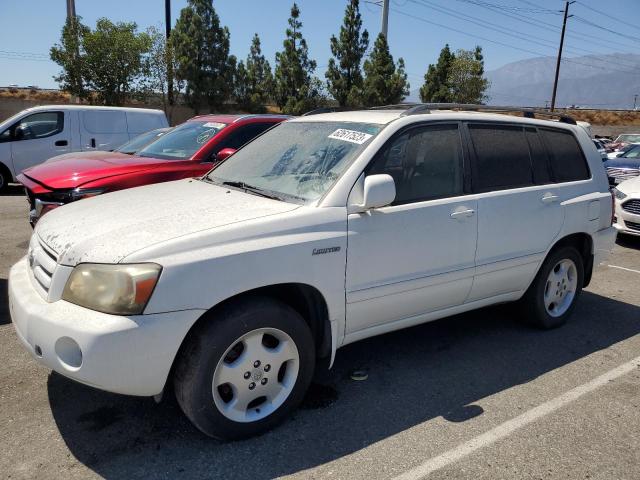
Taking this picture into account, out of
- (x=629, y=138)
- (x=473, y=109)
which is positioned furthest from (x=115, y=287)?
(x=629, y=138)

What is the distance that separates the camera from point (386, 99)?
3522 centimetres

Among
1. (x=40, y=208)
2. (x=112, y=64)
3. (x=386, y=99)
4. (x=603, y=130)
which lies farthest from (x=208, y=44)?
(x=603, y=130)

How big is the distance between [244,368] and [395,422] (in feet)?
3.22

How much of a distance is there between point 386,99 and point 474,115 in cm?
3248

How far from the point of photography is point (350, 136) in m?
3.49

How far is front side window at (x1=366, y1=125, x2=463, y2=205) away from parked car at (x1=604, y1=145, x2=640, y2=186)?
10.3 m

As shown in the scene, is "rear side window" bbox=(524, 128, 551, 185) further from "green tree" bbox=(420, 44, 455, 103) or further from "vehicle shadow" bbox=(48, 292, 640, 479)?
"green tree" bbox=(420, 44, 455, 103)

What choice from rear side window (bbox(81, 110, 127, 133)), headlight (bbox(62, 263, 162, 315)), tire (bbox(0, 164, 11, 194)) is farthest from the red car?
tire (bbox(0, 164, 11, 194))

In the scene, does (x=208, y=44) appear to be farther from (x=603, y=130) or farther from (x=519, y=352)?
(x=603, y=130)

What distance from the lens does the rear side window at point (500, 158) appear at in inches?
152

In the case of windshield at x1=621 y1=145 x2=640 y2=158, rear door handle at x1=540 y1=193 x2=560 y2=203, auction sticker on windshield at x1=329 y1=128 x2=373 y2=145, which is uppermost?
auction sticker on windshield at x1=329 y1=128 x2=373 y2=145

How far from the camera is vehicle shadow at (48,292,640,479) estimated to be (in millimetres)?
2711

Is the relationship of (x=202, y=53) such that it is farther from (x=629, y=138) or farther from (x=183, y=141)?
(x=183, y=141)

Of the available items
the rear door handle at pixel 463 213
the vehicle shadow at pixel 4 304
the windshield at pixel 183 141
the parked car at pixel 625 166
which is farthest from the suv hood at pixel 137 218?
the parked car at pixel 625 166
